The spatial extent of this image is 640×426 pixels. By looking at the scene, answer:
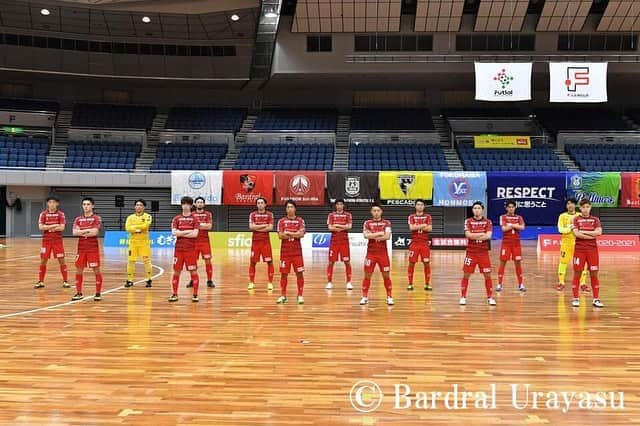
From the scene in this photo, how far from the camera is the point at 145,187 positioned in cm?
2673

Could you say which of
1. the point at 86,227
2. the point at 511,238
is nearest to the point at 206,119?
the point at 86,227

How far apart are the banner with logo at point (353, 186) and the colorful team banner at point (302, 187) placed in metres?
0.48

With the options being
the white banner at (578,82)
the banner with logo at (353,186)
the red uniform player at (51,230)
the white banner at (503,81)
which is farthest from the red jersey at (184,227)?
the banner with logo at (353,186)

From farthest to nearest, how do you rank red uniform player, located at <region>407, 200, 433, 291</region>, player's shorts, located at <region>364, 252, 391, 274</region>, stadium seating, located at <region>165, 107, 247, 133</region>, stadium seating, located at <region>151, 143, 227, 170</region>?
stadium seating, located at <region>165, 107, 247, 133</region>, stadium seating, located at <region>151, 143, 227, 170</region>, red uniform player, located at <region>407, 200, 433, 291</region>, player's shorts, located at <region>364, 252, 391, 274</region>

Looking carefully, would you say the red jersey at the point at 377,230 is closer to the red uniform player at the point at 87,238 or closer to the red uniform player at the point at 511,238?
the red uniform player at the point at 511,238

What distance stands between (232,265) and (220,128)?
16.5m

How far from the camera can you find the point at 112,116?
31234 mm

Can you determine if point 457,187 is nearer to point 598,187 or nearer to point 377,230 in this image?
point 598,187

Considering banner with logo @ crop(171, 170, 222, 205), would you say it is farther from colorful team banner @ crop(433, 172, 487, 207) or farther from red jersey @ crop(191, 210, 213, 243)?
red jersey @ crop(191, 210, 213, 243)

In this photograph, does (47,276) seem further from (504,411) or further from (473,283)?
(504,411)

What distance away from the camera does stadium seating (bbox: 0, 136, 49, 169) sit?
2631 cm

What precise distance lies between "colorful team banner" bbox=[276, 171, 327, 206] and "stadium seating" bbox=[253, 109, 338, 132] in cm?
577

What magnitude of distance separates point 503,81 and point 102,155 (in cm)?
1991

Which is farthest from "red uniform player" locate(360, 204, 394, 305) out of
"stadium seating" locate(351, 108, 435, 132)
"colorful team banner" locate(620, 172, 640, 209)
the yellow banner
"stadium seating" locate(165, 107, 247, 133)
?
"stadium seating" locate(165, 107, 247, 133)
